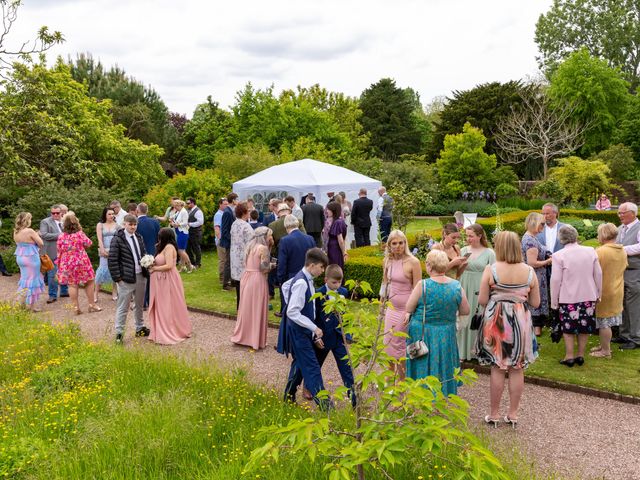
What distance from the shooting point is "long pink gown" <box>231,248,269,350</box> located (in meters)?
8.16

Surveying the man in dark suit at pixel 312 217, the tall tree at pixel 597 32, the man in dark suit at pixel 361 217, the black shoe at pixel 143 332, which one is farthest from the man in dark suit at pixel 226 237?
the tall tree at pixel 597 32

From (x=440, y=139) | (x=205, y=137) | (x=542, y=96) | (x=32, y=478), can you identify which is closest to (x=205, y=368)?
(x=32, y=478)

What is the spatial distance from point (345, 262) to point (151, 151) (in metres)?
14.6

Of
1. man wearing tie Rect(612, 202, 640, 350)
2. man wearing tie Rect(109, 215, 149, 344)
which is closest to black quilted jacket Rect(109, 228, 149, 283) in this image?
man wearing tie Rect(109, 215, 149, 344)

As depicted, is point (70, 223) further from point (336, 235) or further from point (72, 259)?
point (336, 235)

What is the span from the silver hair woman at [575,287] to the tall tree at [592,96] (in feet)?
125

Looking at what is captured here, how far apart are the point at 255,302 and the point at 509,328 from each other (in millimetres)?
3816

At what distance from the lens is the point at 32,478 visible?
456cm

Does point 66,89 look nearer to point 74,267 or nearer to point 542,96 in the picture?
point 74,267

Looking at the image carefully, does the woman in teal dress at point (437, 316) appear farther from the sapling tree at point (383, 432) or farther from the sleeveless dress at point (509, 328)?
the sapling tree at point (383, 432)

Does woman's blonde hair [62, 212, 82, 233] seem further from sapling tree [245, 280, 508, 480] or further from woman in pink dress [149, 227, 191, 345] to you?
sapling tree [245, 280, 508, 480]

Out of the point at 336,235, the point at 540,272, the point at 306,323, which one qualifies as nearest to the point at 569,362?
the point at 540,272

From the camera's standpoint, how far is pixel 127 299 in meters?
8.53

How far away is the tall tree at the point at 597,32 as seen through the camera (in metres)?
53.2
